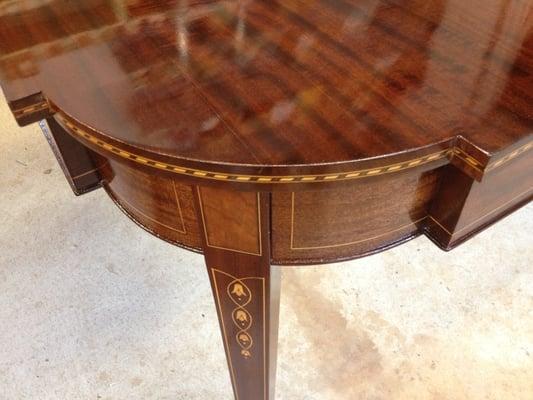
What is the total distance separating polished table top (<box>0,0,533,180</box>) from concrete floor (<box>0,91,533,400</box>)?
625 millimetres

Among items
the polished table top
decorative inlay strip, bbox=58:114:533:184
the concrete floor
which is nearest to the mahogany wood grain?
the polished table top

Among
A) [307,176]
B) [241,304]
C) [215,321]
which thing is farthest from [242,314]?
[215,321]

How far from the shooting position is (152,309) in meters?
1.12

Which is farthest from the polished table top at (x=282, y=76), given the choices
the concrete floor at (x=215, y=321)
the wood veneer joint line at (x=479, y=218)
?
the concrete floor at (x=215, y=321)

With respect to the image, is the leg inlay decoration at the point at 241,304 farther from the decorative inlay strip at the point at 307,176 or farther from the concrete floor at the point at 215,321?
the concrete floor at the point at 215,321

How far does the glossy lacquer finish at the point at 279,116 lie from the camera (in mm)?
522

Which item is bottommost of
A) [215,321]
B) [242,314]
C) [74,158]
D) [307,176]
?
[215,321]

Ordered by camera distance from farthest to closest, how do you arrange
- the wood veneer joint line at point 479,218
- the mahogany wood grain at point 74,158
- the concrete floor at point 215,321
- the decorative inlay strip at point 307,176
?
the concrete floor at point 215,321, the mahogany wood grain at point 74,158, the wood veneer joint line at point 479,218, the decorative inlay strip at point 307,176

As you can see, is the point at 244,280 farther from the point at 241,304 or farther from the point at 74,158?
the point at 74,158

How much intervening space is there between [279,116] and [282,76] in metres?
0.08

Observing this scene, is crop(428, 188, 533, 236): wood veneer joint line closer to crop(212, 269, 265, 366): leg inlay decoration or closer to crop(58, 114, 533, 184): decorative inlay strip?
crop(58, 114, 533, 184): decorative inlay strip

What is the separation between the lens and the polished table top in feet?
1.71

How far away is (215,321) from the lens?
1104 millimetres

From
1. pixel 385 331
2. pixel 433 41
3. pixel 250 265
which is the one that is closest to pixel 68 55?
pixel 250 265
